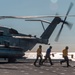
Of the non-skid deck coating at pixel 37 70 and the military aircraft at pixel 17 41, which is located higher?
the military aircraft at pixel 17 41

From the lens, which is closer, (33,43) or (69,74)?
(69,74)

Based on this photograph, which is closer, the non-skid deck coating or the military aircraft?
the non-skid deck coating

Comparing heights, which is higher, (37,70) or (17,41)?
(17,41)

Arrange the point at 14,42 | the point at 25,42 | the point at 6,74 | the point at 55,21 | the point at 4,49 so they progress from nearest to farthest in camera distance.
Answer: the point at 6,74 → the point at 4,49 → the point at 14,42 → the point at 25,42 → the point at 55,21

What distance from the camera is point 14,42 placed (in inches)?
1731

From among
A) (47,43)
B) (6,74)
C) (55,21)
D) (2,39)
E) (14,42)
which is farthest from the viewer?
(55,21)

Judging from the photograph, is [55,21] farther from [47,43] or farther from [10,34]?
[10,34]

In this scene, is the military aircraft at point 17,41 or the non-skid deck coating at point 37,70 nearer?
the non-skid deck coating at point 37,70

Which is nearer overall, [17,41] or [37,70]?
[37,70]

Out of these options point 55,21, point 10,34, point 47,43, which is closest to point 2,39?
point 10,34

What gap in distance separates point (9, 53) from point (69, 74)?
1746cm

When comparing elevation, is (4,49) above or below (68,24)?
below

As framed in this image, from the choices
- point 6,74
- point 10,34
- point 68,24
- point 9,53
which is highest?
point 68,24

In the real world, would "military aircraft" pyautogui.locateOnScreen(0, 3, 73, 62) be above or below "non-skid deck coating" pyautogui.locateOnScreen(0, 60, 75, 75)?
above
